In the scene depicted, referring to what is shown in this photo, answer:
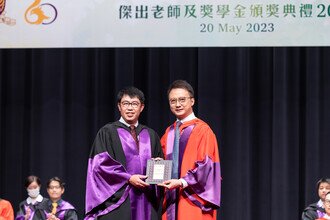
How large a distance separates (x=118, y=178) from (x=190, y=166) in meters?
0.48

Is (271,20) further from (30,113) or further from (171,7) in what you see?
(30,113)

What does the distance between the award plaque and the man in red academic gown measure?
83 millimetres

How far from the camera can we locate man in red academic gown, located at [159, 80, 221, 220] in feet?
15.6

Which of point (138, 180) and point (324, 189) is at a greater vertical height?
point (138, 180)

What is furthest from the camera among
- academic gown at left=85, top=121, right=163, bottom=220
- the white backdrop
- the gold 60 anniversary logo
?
the gold 60 anniversary logo

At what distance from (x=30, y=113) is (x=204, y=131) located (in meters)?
3.65

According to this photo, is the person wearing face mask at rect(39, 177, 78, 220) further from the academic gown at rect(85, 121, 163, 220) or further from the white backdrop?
the academic gown at rect(85, 121, 163, 220)

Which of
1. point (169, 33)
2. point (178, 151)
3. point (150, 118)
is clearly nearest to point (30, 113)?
point (150, 118)

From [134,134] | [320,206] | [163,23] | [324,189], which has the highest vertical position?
[163,23]

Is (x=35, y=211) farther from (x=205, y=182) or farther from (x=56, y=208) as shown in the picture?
(x=205, y=182)

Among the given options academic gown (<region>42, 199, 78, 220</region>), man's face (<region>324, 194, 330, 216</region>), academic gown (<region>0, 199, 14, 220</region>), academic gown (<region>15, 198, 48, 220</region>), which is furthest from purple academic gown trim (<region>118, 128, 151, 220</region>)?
academic gown (<region>0, 199, 14, 220</region>)

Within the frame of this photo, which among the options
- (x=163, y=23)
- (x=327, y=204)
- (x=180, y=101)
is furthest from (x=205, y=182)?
(x=163, y=23)

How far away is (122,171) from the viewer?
4.70 meters

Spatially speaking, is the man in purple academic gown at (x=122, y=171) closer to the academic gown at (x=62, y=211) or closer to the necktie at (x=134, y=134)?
the necktie at (x=134, y=134)
